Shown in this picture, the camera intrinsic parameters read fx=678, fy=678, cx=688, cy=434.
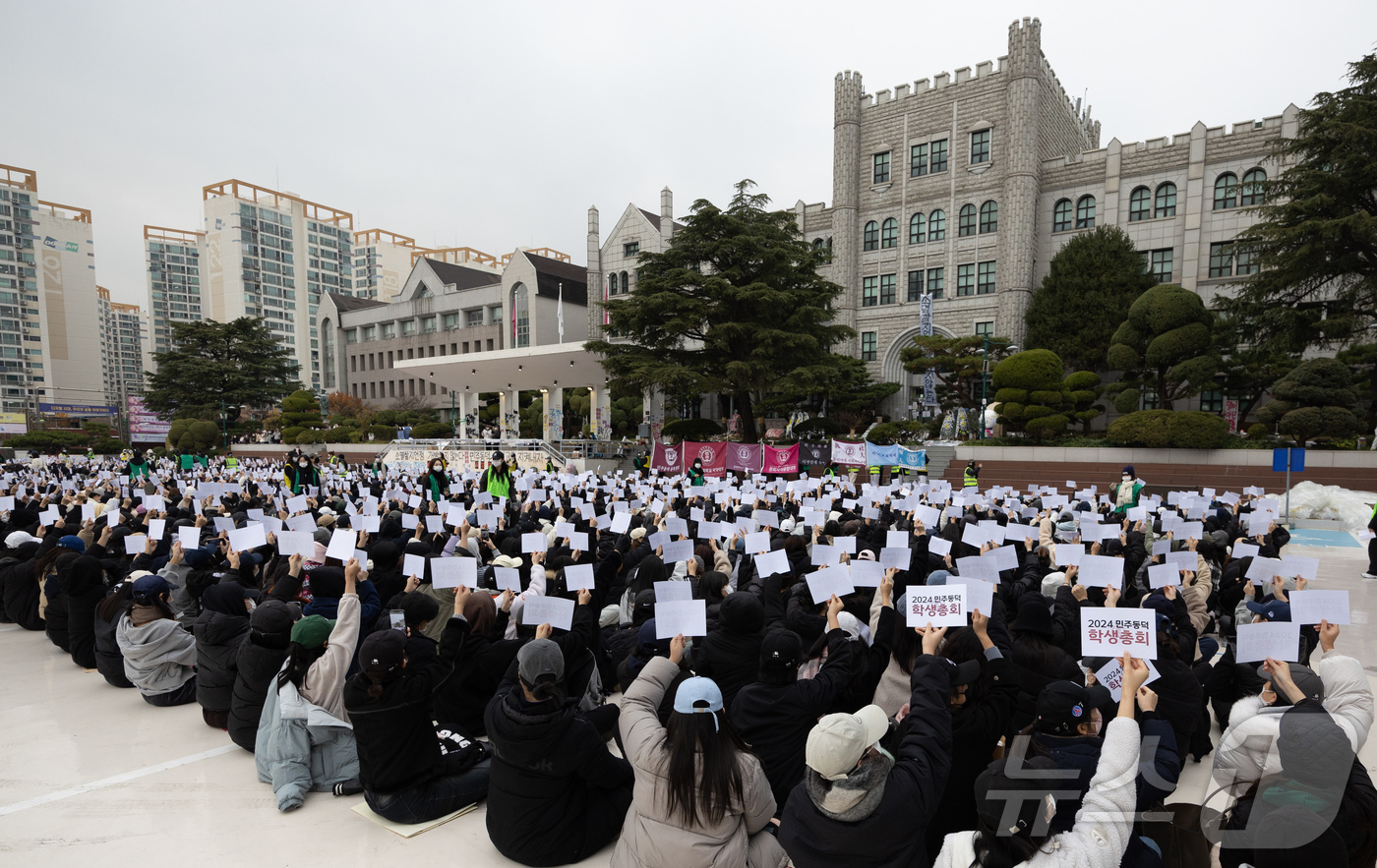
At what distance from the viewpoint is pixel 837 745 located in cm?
197

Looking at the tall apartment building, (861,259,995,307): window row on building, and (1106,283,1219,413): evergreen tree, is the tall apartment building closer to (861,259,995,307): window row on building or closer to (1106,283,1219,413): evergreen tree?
(861,259,995,307): window row on building

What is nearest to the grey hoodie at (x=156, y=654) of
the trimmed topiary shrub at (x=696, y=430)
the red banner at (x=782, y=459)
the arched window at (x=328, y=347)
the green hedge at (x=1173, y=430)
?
the red banner at (x=782, y=459)

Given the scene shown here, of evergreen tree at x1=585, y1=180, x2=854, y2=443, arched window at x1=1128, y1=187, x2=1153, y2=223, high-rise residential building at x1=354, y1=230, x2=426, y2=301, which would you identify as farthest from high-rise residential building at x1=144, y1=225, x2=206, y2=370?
arched window at x1=1128, y1=187, x2=1153, y2=223

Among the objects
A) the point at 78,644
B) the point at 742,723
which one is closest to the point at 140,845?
the point at 742,723

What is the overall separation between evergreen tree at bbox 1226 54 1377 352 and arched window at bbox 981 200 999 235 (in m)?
11.8

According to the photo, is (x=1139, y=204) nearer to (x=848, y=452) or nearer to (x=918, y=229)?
(x=918, y=229)

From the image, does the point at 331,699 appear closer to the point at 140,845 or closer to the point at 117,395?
the point at 140,845

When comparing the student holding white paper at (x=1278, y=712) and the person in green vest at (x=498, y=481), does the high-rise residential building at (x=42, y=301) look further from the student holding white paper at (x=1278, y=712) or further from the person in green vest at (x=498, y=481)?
the student holding white paper at (x=1278, y=712)

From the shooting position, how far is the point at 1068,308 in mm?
28906

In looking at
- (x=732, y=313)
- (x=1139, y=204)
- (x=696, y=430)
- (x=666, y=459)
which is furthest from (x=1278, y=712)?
(x=1139, y=204)

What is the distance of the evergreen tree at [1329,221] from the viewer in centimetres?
1906

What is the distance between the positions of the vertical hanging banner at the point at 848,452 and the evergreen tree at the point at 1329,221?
13.5 m

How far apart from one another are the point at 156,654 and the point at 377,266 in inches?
4482

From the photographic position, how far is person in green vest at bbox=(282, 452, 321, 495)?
14.5m
